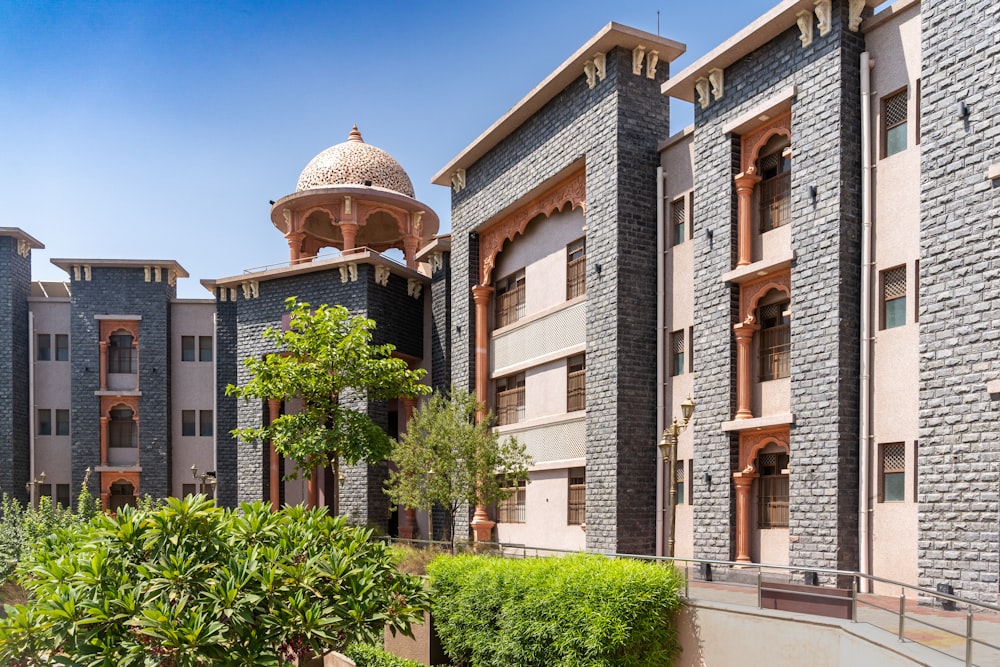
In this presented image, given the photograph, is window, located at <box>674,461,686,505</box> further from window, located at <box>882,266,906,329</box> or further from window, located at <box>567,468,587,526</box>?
window, located at <box>882,266,906,329</box>

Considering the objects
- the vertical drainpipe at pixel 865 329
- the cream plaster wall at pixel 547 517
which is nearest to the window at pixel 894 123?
the vertical drainpipe at pixel 865 329

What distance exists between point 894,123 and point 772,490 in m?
7.00

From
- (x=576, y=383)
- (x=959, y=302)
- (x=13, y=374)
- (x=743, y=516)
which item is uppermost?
(x=959, y=302)

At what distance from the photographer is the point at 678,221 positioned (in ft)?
66.6

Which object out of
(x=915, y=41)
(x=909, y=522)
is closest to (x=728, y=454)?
(x=909, y=522)

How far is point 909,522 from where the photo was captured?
47.9 ft

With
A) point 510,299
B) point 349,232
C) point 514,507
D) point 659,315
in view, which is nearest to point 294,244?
point 349,232

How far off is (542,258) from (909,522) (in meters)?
12.4

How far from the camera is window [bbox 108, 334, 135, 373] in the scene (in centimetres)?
3634

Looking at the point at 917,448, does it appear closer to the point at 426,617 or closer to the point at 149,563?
the point at 426,617

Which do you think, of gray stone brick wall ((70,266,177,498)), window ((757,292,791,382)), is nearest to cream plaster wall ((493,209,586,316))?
window ((757,292,791,382))

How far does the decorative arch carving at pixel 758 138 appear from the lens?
56.5 feet

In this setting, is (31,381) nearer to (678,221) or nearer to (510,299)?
(510,299)

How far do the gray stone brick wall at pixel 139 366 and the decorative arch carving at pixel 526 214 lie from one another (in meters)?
15.8
